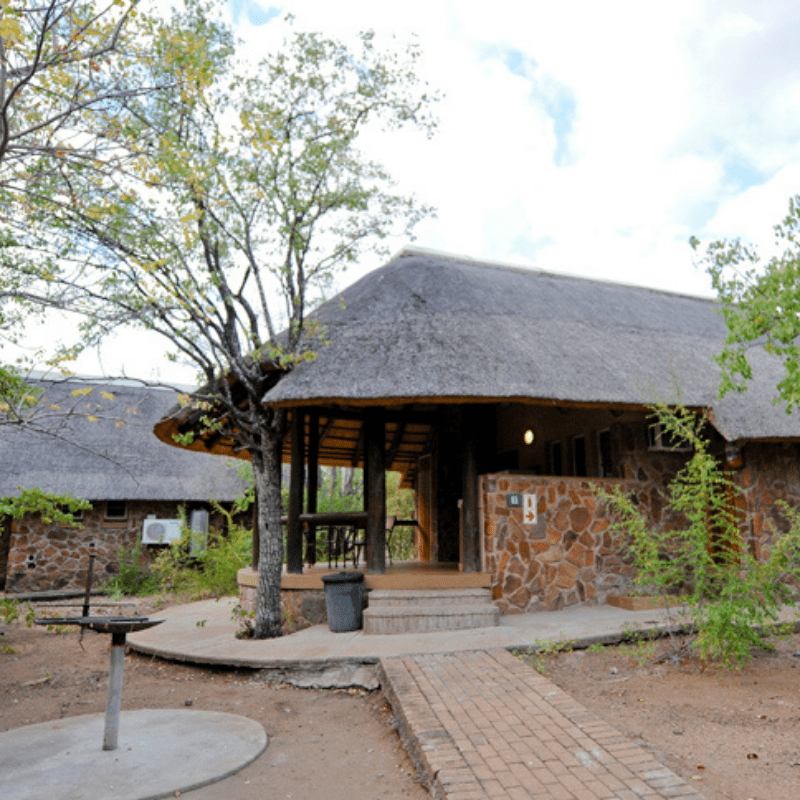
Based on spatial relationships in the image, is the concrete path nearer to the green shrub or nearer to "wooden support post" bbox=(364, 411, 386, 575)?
"wooden support post" bbox=(364, 411, 386, 575)

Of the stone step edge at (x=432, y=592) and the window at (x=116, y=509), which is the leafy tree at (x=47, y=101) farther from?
the window at (x=116, y=509)

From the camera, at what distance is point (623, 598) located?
26.5 ft

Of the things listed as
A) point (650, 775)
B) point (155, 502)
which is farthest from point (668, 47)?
point (155, 502)

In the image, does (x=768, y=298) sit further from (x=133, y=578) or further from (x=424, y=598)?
(x=133, y=578)

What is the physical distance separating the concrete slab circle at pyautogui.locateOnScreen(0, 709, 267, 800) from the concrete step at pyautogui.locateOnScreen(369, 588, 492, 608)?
275 cm

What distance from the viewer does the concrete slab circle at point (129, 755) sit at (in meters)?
3.48

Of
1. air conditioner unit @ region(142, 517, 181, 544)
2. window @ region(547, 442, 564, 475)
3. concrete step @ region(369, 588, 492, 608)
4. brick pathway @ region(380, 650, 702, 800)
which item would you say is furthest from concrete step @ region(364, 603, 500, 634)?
air conditioner unit @ region(142, 517, 181, 544)

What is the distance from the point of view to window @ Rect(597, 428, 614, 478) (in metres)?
9.39

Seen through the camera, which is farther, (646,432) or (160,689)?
(646,432)

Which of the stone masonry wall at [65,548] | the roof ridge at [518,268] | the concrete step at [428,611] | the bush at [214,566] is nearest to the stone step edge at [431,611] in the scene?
the concrete step at [428,611]

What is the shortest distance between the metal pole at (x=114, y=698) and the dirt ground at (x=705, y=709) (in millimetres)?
3384

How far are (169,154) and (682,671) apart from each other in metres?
6.26

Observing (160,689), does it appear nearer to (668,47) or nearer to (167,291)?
(167,291)

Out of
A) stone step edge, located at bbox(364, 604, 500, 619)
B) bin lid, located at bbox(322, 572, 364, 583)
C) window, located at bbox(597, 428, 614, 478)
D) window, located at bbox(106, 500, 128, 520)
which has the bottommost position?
stone step edge, located at bbox(364, 604, 500, 619)
